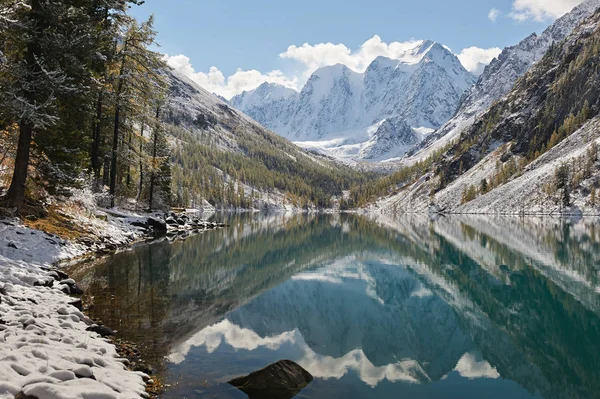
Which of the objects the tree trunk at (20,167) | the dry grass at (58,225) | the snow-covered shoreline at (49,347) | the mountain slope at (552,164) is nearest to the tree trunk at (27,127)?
the tree trunk at (20,167)

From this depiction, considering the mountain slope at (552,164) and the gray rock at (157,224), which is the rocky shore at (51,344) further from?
the mountain slope at (552,164)

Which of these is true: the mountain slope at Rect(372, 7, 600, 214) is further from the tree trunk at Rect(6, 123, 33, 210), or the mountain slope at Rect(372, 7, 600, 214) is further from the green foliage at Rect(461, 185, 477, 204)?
the tree trunk at Rect(6, 123, 33, 210)

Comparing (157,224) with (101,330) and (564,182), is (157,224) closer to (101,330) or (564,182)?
(101,330)

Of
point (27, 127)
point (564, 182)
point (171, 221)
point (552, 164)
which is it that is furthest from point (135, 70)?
point (552, 164)

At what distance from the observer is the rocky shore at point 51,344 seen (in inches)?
321

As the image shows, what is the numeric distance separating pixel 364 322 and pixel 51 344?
1312 cm

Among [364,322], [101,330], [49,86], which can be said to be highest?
[49,86]

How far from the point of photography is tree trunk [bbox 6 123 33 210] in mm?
22875

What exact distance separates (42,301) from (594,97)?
21169cm

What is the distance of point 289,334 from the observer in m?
17.2

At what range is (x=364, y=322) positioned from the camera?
19.6m

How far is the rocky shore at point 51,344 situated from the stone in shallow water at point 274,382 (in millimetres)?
2210

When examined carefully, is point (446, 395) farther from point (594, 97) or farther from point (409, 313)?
point (594, 97)

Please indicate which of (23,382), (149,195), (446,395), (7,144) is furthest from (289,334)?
(149,195)
